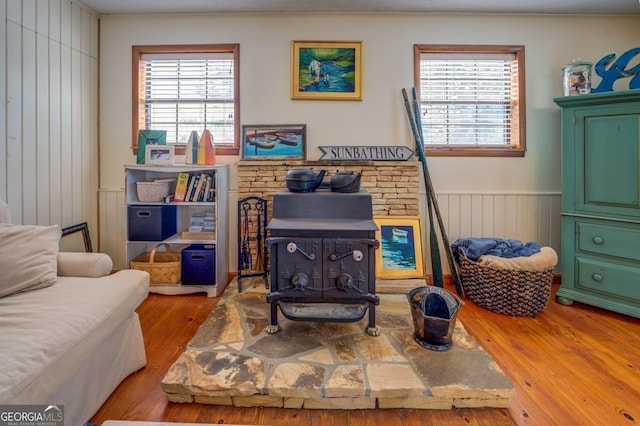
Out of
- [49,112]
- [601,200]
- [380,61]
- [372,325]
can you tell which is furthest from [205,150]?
[601,200]

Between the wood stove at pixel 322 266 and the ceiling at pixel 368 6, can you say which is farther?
the ceiling at pixel 368 6

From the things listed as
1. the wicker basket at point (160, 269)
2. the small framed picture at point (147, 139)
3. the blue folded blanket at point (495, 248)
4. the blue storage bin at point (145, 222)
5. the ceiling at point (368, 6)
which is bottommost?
the wicker basket at point (160, 269)

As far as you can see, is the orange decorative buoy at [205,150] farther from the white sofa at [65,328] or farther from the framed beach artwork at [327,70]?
the white sofa at [65,328]

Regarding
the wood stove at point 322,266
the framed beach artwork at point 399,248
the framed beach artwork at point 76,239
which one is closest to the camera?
the wood stove at point 322,266

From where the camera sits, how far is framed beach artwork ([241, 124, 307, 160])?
3.02m

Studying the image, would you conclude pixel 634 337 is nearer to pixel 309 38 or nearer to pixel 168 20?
pixel 309 38

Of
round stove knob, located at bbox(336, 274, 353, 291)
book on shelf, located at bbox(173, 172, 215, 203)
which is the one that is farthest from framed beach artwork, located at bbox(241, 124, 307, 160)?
round stove knob, located at bbox(336, 274, 353, 291)

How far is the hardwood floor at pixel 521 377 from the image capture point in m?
1.45

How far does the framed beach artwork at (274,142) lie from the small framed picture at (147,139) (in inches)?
27.2

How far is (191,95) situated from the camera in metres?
3.13

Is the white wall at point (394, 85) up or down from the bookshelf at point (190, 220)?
up

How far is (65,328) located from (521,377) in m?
2.13

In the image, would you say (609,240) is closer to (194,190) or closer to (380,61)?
(380,61)

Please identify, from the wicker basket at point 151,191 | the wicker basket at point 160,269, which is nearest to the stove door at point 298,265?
the wicker basket at point 160,269
